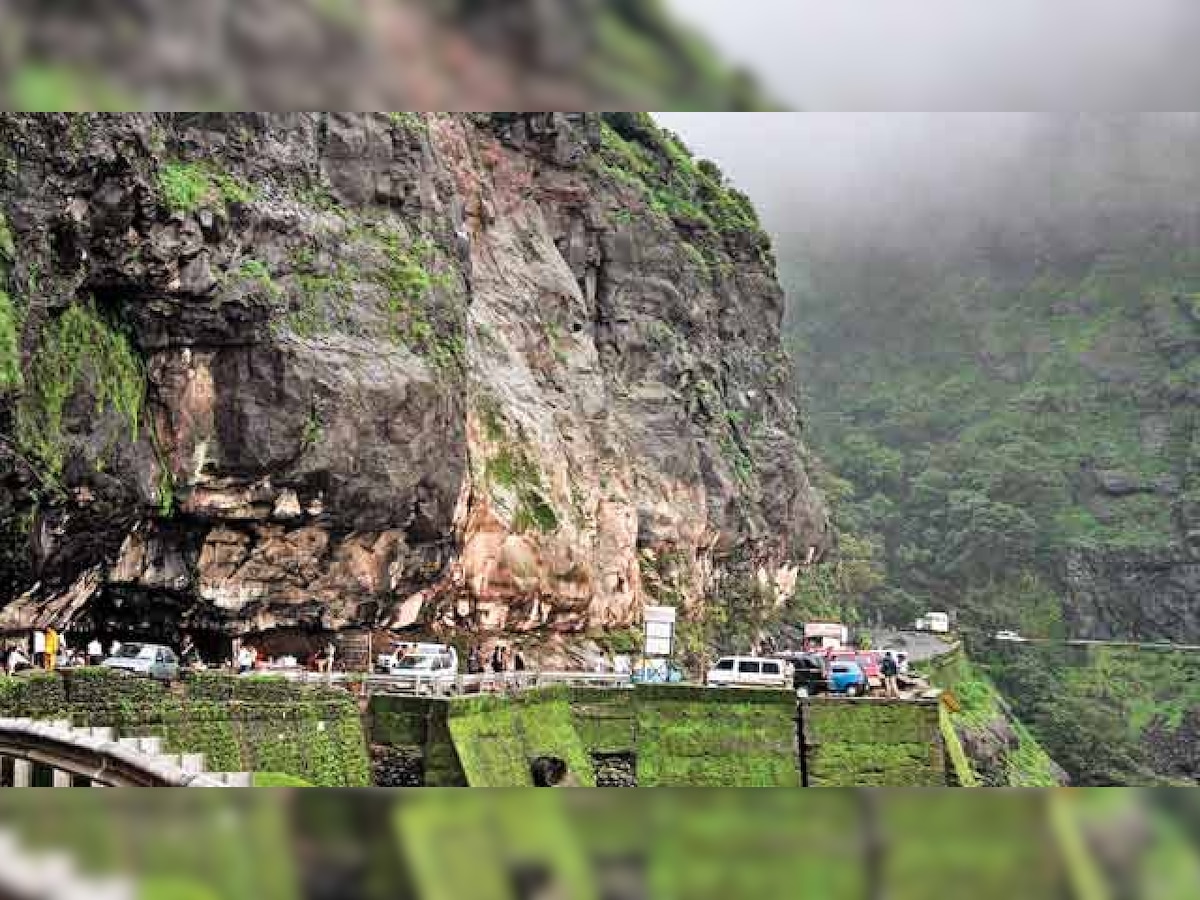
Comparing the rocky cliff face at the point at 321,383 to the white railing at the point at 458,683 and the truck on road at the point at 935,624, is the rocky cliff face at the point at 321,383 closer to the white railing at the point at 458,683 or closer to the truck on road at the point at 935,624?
the white railing at the point at 458,683

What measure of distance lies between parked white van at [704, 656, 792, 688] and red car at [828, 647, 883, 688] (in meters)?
2.33

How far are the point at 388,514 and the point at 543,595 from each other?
7.68 metres

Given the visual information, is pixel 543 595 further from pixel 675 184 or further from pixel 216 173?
pixel 675 184

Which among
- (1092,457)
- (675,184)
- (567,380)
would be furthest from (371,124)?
(1092,457)

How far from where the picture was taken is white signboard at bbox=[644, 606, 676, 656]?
1110 inches

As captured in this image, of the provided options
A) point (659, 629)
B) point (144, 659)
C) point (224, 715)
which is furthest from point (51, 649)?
point (659, 629)

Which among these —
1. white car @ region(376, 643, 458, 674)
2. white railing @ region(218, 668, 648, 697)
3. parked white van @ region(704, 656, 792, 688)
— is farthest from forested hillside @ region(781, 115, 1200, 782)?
white railing @ region(218, 668, 648, 697)

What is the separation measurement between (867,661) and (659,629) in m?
7.26

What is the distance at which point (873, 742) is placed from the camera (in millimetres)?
24375

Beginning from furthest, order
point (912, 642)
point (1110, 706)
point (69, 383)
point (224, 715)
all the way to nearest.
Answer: point (1110, 706), point (912, 642), point (69, 383), point (224, 715)

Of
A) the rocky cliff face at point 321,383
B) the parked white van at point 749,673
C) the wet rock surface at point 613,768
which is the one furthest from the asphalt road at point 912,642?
the wet rock surface at point 613,768

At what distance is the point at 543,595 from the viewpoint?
3222 cm

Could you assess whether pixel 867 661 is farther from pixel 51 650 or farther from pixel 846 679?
pixel 51 650

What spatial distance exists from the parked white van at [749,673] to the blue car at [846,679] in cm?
123
